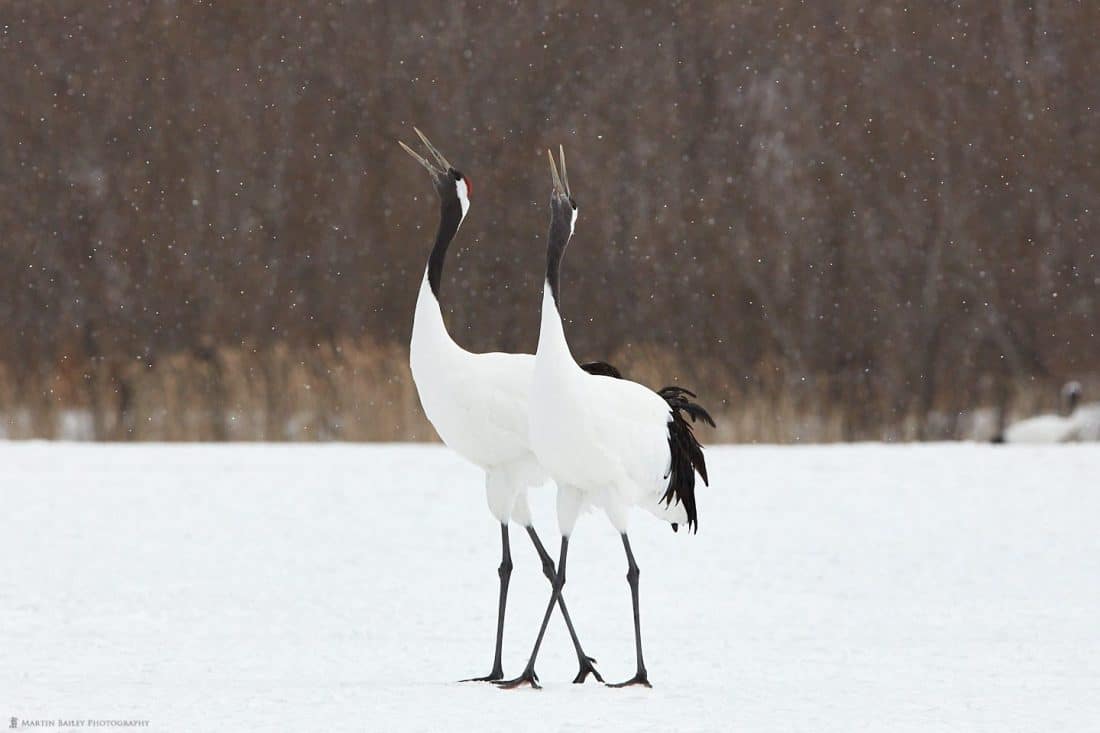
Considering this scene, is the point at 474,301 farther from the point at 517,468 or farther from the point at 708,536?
the point at 517,468

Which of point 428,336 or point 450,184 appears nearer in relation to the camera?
point 428,336

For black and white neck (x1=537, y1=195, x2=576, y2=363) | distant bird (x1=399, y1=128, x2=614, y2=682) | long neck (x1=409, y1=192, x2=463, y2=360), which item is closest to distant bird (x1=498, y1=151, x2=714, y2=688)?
black and white neck (x1=537, y1=195, x2=576, y2=363)

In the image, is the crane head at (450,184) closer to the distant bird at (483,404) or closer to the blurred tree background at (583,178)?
the distant bird at (483,404)

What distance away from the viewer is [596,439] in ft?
19.4

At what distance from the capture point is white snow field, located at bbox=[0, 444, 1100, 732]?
6.01 meters

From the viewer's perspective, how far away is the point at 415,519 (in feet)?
36.9

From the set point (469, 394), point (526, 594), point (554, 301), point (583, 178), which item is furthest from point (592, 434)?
point (583, 178)

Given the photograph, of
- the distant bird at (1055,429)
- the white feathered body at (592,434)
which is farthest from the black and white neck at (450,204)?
the distant bird at (1055,429)

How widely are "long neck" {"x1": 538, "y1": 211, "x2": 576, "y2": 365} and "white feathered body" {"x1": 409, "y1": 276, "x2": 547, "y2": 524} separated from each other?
41cm

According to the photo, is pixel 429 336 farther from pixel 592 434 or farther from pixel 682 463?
pixel 682 463

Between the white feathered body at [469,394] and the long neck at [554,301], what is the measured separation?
41cm

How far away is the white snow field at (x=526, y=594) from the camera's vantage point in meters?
6.01

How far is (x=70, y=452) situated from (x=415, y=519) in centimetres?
424

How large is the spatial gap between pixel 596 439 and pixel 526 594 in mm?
3260
